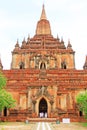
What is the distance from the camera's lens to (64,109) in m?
38.9

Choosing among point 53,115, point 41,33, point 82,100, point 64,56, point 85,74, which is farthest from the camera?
point 41,33

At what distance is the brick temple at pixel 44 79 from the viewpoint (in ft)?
125

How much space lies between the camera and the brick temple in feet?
125

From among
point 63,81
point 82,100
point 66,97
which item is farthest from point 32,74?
point 82,100

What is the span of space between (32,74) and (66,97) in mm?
9633

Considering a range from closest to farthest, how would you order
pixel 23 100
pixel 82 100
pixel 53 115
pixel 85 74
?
pixel 82 100 → pixel 53 115 → pixel 23 100 → pixel 85 74

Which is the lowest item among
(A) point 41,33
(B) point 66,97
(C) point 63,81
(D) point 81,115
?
(D) point 81,115

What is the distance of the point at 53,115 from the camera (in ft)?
122

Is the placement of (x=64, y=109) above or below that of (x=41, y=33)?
below

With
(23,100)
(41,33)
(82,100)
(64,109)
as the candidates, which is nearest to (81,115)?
(64,109)

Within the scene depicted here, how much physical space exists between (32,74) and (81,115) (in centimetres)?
1339

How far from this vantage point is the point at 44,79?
44.7 m

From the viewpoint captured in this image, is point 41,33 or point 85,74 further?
point 41,33

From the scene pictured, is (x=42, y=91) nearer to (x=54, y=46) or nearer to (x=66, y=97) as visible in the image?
(x=66, y=97)
